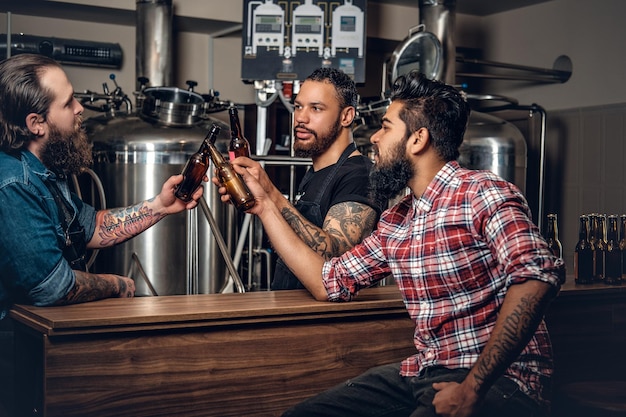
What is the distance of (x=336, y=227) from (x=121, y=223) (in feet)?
2.54

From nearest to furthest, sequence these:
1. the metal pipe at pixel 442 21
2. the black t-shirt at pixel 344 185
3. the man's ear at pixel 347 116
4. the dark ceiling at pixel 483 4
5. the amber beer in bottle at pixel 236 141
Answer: the amber beer in bottle at pixel 236 141, the black t-shirt at pixel 344 185, the man's ear at pixel 347 116, the metal pipe at pixel 442 21, the dark ceiling at pixel 483 4

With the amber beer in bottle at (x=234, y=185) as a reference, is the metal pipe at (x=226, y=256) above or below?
below

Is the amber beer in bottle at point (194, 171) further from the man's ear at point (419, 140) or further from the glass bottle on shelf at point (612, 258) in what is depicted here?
the glass bottle on shelf at point (612, 258)

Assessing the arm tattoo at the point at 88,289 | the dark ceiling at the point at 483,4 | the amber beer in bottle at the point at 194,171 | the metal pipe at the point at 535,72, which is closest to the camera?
the arm tattoo at the point at 88,289

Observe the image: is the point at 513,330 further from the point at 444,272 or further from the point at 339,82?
the point at 339,82

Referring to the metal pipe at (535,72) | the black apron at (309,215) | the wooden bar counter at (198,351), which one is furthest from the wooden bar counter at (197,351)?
the metal pipe at (535,72)

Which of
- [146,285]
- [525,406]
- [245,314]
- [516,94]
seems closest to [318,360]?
[245,314]

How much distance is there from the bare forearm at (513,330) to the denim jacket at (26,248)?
3.81 ft

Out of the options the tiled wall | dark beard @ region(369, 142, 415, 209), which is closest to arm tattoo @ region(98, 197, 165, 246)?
dark beard @ region(369, 142, 415, 209)

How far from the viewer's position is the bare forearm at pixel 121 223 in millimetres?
2576

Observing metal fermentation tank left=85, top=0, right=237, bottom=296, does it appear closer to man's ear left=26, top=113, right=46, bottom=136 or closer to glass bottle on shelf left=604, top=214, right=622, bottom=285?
man's ear left=26, top=113, right=46, bottom=136

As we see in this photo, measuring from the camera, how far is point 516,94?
6551mm

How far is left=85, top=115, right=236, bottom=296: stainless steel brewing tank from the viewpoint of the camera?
14.3ft

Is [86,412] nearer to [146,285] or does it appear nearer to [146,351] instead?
[146,351]
